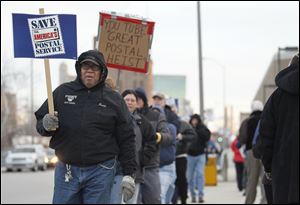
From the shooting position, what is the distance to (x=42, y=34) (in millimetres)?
7035

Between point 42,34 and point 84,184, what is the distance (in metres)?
1.35

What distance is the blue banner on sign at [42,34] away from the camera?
7.02 metres

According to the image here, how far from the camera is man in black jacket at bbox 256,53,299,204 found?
211 inches

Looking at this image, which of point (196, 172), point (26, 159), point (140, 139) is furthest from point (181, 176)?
point (26, 159)

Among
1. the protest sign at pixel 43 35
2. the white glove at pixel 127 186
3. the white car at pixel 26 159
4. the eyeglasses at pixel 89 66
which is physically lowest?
the white car at pixel 26 159

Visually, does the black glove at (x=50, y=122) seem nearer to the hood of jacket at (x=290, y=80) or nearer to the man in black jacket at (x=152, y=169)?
the hood of jacket at (x=290, y=80)

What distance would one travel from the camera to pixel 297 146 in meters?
5.35

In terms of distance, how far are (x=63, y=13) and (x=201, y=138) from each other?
9.91 meters

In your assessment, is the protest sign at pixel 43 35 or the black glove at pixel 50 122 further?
the protest sign at pixel 43 35

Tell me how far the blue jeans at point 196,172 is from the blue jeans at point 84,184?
9981mm

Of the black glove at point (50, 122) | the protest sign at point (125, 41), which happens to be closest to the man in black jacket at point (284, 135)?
the black glove at point (50, 122)

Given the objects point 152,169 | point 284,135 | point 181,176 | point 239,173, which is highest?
point 284,135

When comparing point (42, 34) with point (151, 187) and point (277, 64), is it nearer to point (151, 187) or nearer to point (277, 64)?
point (151, 187)

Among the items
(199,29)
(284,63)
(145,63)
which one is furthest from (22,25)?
(284,63)
